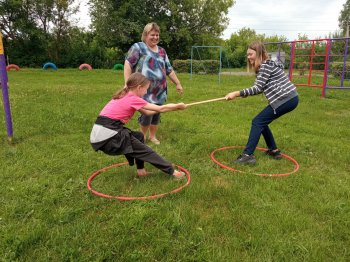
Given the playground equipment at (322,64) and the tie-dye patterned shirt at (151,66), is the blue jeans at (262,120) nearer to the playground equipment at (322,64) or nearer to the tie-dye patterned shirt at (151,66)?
the tie-dye patterned shirt at (151,66)

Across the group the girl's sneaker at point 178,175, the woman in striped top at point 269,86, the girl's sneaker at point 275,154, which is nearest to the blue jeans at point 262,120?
the woman in striped top at point 269,86

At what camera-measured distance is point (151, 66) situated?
5383 millimetres

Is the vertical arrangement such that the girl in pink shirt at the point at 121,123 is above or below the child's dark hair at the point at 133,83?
below

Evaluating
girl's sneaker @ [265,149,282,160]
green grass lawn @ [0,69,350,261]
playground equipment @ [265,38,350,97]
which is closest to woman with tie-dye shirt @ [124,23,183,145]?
green grass lawn @ [0,69,350,261]

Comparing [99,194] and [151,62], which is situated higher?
[151,62]

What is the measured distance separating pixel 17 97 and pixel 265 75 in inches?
346

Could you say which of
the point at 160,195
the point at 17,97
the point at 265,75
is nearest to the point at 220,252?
the point at 160,195

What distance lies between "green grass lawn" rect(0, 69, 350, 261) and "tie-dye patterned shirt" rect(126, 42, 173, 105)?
92cm

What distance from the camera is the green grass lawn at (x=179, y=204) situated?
2.77 m

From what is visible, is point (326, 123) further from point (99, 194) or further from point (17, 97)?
point (17, 97)

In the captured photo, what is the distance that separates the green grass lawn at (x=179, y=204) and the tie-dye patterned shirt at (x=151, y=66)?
36.1 inches

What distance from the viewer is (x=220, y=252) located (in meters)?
2.71

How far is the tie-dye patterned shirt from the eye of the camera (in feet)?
17.4

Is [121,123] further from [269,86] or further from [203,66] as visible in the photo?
[203,66]
